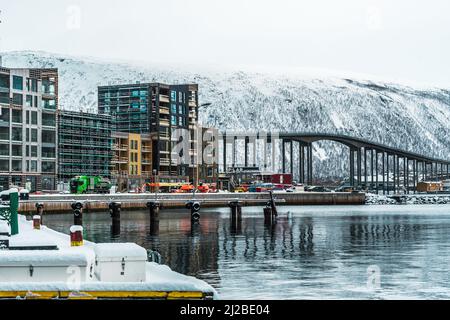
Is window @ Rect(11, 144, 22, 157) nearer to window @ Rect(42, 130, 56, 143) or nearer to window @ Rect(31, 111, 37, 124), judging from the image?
window @ Rect(31, 111, 37, 124)

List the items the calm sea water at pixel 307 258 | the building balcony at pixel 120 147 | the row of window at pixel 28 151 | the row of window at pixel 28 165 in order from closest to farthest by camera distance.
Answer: the calm sea water at pixel 307 258
the row of window at pixel 28 165
the row of window at pixel 28 151
the building balcony at pixel 120 147

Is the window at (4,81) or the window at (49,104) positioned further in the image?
the window at (49,104)

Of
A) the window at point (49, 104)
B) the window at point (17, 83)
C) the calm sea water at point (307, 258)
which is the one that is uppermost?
the window at point (17, 83)

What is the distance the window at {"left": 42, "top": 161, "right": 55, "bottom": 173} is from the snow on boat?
443ft

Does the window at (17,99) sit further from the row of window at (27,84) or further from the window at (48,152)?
the window at (48,152)

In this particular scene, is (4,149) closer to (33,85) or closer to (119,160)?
(33,85)

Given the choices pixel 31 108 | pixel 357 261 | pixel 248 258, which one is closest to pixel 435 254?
pixel 357 261

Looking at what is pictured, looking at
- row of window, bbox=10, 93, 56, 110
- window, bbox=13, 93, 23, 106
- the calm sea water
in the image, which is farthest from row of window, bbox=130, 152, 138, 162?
the calm sea water

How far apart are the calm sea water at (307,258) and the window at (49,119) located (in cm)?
6435

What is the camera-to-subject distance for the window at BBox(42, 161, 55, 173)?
155525 millimetres

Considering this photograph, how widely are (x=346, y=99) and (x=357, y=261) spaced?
117 meters

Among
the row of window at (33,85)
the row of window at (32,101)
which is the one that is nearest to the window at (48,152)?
the row of window at (32,101)

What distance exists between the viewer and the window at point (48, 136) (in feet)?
519
